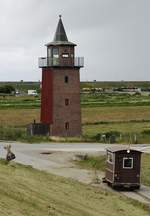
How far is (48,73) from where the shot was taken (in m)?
51.3

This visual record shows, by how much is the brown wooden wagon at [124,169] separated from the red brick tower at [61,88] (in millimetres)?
21263

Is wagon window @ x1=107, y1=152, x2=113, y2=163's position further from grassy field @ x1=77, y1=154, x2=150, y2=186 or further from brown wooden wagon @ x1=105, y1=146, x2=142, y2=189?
grassy field @ x1=77, y1=154, x2=150, y2=186

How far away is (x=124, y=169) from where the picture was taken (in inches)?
1132

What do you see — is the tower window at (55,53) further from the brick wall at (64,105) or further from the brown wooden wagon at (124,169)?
the brown wooden wagon at (124,169)

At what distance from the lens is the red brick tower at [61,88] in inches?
1971

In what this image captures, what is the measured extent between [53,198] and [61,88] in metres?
30.3

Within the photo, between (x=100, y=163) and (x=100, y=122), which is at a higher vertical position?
(x=100, y=122)

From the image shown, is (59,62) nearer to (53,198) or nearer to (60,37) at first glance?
Answer: (60,37)

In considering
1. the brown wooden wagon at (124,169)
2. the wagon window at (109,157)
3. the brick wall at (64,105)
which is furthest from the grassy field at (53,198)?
the brick wall at (64,105)

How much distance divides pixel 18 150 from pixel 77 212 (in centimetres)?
2248

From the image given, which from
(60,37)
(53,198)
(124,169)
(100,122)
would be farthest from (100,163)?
(100,122)

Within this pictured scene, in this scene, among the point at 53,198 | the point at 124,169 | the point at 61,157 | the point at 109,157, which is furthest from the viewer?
the point at 61,157

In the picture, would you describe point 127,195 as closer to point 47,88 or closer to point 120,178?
point 120,178

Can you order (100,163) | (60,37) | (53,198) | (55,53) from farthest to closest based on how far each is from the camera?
(60,37)
(55,53)
(100,163)
(53,198)
